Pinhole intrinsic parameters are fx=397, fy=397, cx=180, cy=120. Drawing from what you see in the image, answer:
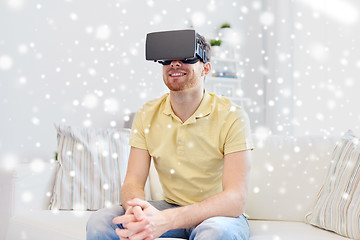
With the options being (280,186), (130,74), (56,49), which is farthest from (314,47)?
(56,49)

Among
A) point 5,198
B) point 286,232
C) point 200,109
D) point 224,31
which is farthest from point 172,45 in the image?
point 224,31

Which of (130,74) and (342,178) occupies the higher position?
(130,74)

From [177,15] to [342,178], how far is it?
214 cm

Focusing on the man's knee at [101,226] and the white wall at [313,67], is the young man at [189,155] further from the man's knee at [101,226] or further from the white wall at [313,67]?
the white wall at [313,67]

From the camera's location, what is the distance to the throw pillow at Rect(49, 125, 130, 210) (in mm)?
1880

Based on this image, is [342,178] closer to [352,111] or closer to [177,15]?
[352,111]

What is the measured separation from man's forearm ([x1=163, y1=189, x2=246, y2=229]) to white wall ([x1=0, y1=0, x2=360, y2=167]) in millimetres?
1670

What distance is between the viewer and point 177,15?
127 inches

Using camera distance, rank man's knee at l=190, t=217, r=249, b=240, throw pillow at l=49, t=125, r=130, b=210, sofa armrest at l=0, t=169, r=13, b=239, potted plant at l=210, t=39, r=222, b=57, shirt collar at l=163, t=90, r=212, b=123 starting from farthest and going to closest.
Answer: potted plant at l=210, t=39, r=222, b=57
throw pillow at l=49, t=125, r=130, b=210
sofa armrest at l=0, t=169, r=13, b=239
shirt collar at l=163, t=90, r=212, b=123
man's knee at l=190, t=217, r=249, b=240

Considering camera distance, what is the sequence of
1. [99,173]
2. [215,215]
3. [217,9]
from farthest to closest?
[217,9], [99,173], [215,215]


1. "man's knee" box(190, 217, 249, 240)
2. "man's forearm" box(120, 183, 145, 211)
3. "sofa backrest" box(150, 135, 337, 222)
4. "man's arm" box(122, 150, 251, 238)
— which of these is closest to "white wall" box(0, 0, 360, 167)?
"sofa backrest" box(150, 135, 337, 222)

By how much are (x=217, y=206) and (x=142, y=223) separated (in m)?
0.24

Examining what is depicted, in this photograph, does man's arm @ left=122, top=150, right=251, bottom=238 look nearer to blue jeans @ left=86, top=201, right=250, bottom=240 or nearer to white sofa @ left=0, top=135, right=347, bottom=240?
blue jeans @ left=86, top=201, right=250, bottom=240

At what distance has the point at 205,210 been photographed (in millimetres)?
1191
